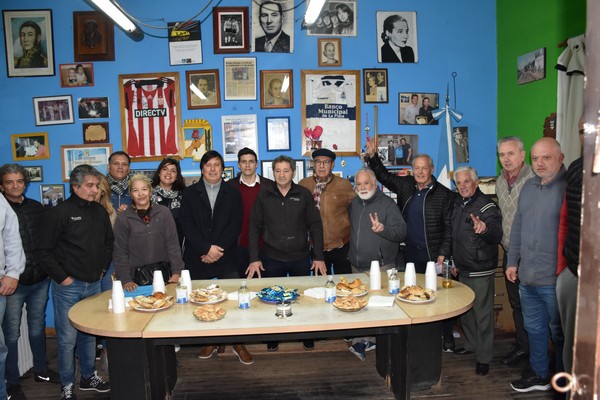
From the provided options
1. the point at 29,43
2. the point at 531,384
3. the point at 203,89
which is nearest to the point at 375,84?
the point at 203,89

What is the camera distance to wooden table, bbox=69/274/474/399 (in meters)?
2.41

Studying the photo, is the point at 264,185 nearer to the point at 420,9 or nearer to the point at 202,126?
the point at 202,126

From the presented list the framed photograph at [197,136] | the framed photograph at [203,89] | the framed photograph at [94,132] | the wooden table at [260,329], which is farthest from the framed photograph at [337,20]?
the wooden table at [260,329]

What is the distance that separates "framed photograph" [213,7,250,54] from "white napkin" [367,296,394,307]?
3394 mm

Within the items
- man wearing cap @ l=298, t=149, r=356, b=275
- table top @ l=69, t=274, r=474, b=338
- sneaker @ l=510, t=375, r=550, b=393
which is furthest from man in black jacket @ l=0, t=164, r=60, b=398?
sneaker @ l=510, t=375, r=550, b=393

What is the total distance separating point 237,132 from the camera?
499 centimetres

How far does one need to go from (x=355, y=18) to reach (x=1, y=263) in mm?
4232

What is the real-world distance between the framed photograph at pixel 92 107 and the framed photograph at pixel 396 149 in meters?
3.16

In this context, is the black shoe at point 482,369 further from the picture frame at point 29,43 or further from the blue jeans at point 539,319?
the picture frame at point 29,43

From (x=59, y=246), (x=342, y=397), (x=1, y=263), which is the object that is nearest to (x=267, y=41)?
(x=59, y=246)

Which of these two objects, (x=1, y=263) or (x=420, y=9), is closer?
(x=1, y=263)

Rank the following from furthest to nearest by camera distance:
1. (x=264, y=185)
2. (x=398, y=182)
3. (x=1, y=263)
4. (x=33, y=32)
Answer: (x=33, y=32) → (x=398, y=182) → (x=264, y=185) → (x=1, y=263)

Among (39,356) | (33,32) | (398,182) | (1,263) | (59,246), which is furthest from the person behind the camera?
(33,32)

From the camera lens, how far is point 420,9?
5.07m
